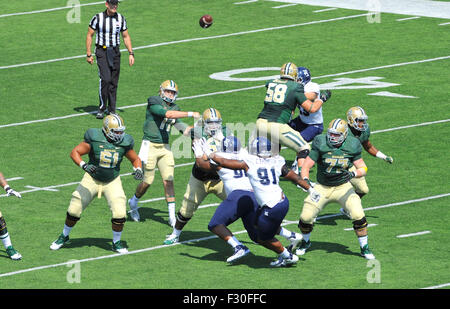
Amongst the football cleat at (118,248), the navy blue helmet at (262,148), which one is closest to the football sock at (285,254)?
the navy blue helmet at (262,148)

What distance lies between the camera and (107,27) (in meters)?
21.5

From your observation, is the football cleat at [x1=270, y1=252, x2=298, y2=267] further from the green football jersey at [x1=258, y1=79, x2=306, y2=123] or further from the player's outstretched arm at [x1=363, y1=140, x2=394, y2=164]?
the green football jersey at [x1=258, y1=79, x2=306, y2=123]

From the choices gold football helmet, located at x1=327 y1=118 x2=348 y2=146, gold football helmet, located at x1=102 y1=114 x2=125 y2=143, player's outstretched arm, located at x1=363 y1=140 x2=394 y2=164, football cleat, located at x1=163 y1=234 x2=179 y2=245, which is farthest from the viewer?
player's outstretched arm, located at x1=363 y1=140 x2=394 y2=164

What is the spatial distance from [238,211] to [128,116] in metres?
8.54

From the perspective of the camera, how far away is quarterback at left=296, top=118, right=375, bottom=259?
14380 mm

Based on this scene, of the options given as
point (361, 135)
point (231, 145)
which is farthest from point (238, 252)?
point (361, 135)

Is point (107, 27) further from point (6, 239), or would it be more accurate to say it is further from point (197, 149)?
point (6, 239)

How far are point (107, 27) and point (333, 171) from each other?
8374 millimetres

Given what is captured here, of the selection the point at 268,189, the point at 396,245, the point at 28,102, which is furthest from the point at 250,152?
the point at 28,102

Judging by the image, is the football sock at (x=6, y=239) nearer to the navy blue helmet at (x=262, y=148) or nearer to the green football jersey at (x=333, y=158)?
the navy blue helmet at (x=262, y=148)

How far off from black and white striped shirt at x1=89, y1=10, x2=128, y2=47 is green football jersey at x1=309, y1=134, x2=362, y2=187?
8.04m

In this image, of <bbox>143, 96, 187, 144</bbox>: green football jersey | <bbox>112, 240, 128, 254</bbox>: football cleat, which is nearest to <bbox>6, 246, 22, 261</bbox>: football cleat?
<bbox>112, 240, 128, 254</bbox>: football cleat

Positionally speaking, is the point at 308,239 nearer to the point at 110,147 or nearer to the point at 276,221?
the point at 276,221

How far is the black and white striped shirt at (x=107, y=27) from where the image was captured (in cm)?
2148
